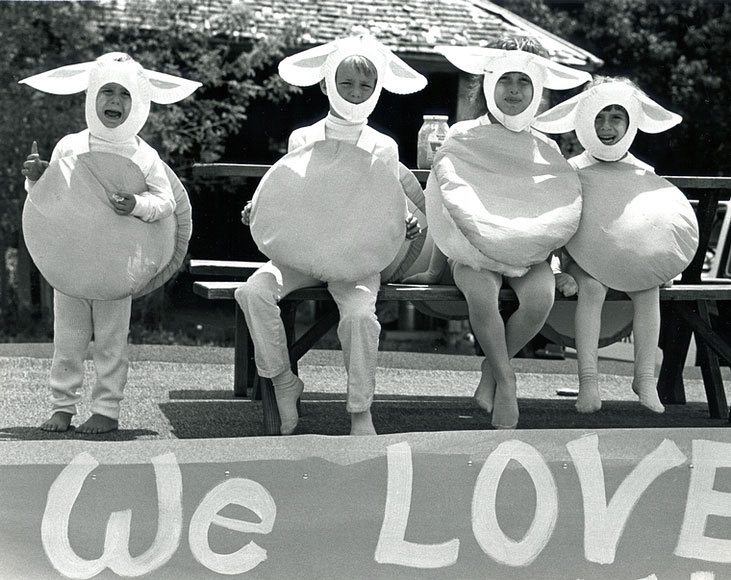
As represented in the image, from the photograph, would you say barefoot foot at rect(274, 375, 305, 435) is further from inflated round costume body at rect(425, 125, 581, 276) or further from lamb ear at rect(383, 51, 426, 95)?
lamb ear at rect(383, 51, 426, 95)

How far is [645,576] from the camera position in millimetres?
3201

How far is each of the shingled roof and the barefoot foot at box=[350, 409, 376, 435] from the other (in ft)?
23.2

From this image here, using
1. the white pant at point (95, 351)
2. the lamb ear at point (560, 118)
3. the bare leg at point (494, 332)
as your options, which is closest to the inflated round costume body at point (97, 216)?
the white pant at point (95, 351)

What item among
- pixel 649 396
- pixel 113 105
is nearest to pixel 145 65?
pixel 113 105

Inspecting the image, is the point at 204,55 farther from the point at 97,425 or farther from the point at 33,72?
the point at 97,425

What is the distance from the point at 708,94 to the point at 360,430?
12.3 meters

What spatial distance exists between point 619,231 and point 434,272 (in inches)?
26.0

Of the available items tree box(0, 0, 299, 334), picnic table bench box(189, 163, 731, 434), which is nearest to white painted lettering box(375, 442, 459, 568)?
picnic table bench box(189, 163, 731, 434)

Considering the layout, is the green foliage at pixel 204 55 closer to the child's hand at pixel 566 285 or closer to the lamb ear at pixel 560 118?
the lamb ear at pixel 560 118

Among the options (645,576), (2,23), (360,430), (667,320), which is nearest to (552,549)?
(645,576)

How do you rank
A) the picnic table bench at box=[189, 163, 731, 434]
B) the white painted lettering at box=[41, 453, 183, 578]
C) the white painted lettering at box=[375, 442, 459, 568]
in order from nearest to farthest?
the white painted lettering at box=[41, 453, 183, 578] < the white painted lettering at box=[375, 442, 459, 568] < the picnic table bench at box=[189, 163, 731, 434]

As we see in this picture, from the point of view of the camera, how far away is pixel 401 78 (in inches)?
153

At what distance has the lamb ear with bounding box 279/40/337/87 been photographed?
12.4ft

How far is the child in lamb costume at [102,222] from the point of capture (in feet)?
11.5
